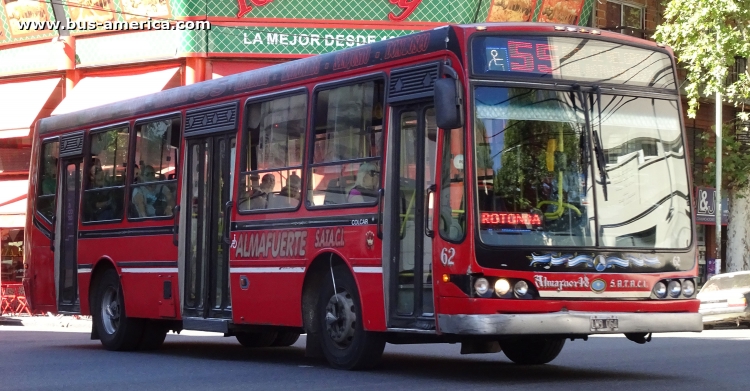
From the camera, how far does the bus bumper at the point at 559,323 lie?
10195 millimetres

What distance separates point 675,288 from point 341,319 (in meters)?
3.08

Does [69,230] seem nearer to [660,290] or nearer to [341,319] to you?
[341,319]

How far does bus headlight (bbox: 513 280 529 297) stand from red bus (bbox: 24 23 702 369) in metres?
0.01

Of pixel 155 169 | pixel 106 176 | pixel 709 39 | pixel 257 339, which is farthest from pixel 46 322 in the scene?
pixel 709 39

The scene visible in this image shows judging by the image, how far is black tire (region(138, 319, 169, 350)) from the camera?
52.6ft

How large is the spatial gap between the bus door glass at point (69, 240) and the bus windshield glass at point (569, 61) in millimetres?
7944

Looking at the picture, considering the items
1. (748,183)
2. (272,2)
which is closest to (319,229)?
(272,2)

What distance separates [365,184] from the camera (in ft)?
38.0

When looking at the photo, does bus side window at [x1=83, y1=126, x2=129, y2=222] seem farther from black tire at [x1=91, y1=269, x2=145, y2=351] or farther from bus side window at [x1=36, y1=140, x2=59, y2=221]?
bus side window at [x1=36, y1=140, x2=59, y2=221]

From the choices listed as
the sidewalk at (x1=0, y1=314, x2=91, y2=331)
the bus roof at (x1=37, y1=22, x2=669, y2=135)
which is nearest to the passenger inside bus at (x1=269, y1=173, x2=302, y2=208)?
the bus roof at (x1=37, y1=22, x2=669, y2=135)

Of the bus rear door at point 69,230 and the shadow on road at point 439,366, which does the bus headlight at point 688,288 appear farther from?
the bus rear door at point 69,230

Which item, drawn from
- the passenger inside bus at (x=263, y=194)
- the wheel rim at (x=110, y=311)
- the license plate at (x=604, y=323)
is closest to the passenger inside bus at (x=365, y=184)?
the passenger inside bus at (x=263, y=194)

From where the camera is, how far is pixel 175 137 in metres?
14.9

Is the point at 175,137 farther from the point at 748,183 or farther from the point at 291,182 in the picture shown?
the point at 748,183
